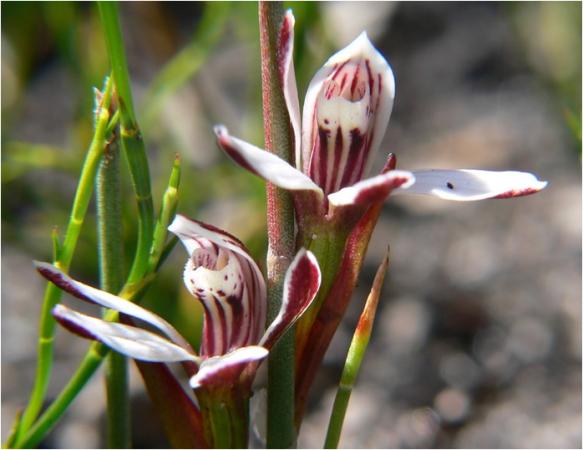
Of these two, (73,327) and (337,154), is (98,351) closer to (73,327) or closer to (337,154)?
(73,327)

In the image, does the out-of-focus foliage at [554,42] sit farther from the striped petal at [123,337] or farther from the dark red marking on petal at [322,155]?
the striped petal at [123,337]

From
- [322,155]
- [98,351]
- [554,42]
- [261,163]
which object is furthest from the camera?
[554,42]

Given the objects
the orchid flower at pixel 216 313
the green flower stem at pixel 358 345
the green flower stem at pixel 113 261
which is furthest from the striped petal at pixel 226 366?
the green flower stem at pixel 113 261

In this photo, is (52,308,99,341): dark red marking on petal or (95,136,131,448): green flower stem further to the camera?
(95,136,131,448): green flower stem

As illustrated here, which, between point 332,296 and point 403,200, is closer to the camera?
point 332,296

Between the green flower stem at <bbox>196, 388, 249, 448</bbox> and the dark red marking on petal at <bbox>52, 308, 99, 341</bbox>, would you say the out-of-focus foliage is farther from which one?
the dark red marking on petal at <bbox>52, 308, 99, 341</bbox>

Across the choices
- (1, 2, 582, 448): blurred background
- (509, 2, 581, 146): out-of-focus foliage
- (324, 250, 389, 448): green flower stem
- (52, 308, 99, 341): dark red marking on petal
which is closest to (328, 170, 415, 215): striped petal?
(324, 250, 389, 448): green flower stem

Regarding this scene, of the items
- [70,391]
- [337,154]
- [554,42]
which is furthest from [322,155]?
[554,42]
